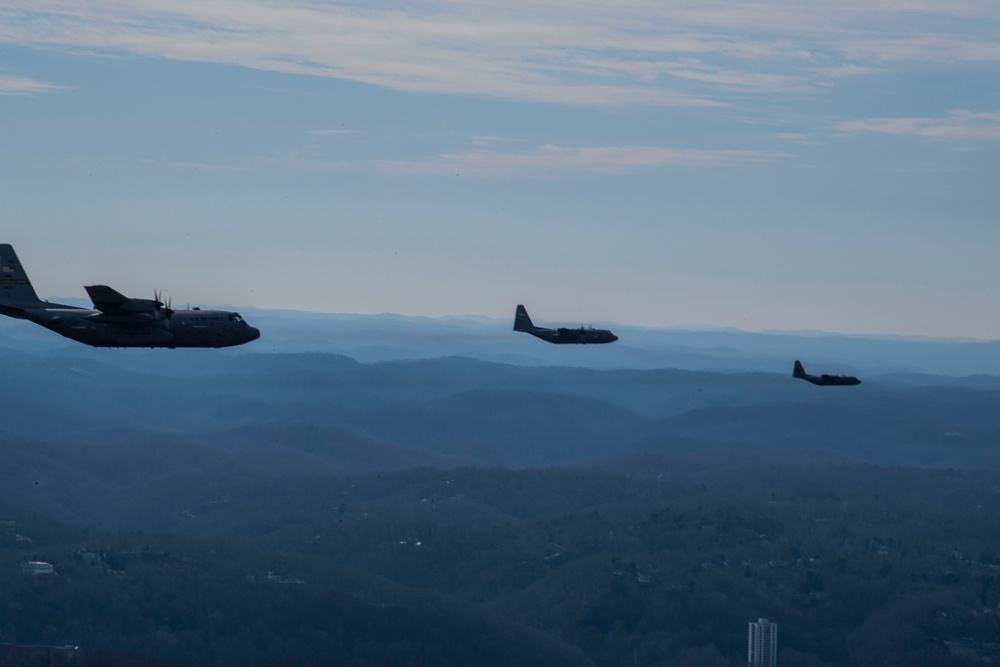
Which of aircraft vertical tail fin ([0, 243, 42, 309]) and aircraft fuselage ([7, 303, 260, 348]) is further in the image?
aircraft vertical tail fin ([0, 243, 42, 309])

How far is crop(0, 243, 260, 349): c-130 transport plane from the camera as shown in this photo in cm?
15488

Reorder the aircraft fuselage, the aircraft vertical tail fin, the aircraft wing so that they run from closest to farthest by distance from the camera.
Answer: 1. the aircraft wing
2. the aircraft fuselage
3. the aircraft vertical tail fin

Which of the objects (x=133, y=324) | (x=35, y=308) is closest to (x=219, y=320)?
(x=133, y=324)

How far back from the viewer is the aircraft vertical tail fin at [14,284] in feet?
535

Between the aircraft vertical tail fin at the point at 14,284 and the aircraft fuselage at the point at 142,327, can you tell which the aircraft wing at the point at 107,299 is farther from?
the aircraft vertical tail fin at the point at 14,284

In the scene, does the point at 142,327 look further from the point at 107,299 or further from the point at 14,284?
the point at 14,284

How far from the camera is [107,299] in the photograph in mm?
151750

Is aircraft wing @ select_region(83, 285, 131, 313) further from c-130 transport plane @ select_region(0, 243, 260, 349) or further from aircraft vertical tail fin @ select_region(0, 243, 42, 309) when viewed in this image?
aircraft vertical tail fin @ select_region(0, 243, 42, 309)

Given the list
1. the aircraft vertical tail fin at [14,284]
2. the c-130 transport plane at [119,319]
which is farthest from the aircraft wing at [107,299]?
the aircraft vertical tail fin at [14,284]

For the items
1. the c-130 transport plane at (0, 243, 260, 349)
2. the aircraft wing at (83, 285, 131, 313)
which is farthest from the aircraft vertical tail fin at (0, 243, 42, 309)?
the aircraft wing at (83, 285, 131, 313)

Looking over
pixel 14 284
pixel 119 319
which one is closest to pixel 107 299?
pixel 119 319

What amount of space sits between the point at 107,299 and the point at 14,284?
63.9ft

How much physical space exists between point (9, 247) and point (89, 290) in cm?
2499

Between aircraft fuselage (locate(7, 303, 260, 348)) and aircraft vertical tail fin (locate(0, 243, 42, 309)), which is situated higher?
aircraft vertical tail fin (locate(0, 243, 42, 309))
